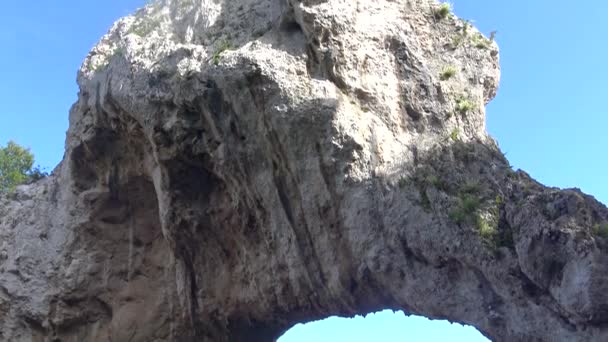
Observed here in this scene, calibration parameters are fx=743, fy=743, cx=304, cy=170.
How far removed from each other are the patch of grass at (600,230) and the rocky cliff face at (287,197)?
0.02 metres

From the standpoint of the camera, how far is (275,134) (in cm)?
1009

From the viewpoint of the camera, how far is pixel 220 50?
10.9 meters

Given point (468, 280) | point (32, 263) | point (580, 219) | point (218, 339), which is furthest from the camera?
point (32, 263)

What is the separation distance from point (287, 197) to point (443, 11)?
3.66 meters

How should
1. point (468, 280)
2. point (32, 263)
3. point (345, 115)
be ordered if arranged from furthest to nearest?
point (32, 263)
point (345, 115)
point (468, 280)

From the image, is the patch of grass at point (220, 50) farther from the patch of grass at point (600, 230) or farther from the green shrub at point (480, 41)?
the patch of grass at point (600, 230)

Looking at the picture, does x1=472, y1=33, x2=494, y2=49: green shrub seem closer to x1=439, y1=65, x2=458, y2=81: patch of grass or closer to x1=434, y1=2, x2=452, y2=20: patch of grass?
x1=434, y1=2, x2=452, y2=20: patch of grass

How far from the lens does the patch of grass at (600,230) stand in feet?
23.2

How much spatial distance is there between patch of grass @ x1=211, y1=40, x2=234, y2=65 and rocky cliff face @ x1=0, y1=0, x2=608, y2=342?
11cm

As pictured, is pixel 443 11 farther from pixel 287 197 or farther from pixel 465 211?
pixel 465 211

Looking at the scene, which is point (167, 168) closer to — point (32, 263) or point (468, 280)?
point (32, 263)

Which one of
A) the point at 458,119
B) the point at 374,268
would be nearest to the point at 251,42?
the point at 458,119

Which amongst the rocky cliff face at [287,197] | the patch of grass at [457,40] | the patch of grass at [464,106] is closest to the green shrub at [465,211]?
the rocky cliff face at [287,197]

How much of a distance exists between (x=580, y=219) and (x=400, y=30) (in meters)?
4.37
